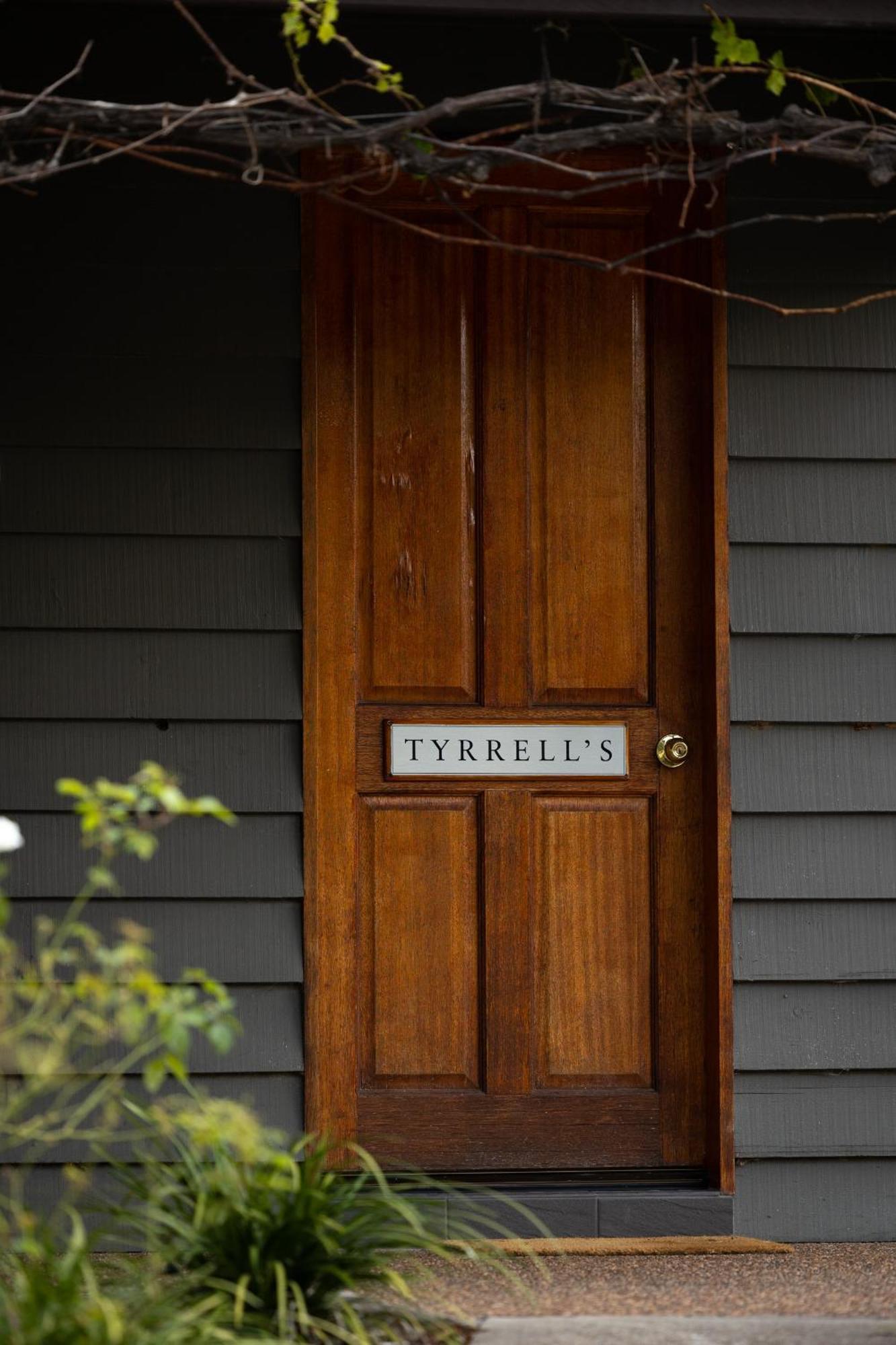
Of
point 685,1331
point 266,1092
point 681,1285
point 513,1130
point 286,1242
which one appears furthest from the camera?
point 513,1130

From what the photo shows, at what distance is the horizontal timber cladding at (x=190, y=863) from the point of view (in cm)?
335

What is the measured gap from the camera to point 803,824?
11.4ft

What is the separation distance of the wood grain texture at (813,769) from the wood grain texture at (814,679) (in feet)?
0.12

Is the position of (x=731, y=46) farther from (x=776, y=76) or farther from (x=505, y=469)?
(x=505, y=469)

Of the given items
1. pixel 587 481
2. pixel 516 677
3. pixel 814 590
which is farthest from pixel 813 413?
pixel 516 677

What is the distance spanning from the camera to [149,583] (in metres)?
3.39

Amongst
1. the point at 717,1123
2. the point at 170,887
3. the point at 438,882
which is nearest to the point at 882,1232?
the point at 717,1123

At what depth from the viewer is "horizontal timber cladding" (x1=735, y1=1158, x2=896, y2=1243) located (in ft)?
11.2

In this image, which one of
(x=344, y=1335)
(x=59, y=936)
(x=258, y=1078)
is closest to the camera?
(x=344, y=1335)

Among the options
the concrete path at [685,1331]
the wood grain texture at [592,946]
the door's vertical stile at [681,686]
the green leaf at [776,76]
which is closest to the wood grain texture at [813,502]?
the door's vertical stile at [681,686]

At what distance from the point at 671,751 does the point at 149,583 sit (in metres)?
1.28

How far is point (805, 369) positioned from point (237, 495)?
136cm

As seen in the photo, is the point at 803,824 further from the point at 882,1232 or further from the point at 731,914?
the point at 882,1232

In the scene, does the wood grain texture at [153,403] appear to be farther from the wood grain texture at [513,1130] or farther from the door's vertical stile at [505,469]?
the wood grain texture at [513,1130]
